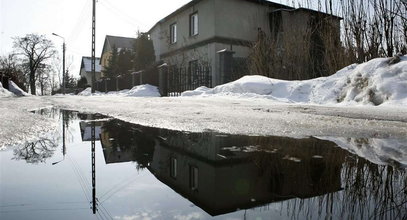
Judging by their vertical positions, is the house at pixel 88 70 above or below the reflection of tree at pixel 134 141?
above

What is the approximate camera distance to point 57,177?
136 cm

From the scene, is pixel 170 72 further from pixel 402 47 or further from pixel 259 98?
pixel 402 47

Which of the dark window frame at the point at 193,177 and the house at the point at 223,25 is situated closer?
the dark window frame at the point at 193,177

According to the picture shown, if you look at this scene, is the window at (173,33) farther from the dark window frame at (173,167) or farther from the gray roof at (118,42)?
the gray roof at (118,42)

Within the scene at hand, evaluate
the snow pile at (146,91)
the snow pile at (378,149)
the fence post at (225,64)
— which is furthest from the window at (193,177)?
the snow pile at (146,91)

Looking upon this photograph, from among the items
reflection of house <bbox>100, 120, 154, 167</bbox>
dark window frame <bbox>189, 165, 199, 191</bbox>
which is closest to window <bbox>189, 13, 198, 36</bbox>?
reflection of house <bbox>100, 120, 154, 167</bbox>

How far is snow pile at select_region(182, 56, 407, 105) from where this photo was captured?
5.28m

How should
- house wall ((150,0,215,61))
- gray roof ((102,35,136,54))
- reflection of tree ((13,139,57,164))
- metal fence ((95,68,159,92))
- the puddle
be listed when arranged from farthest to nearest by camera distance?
Result: gray roof ((102,35,136,54)) < metal fence ((95,68,159,92)) < house wall ((150,0,215,61)) < reflection of tree ((13,139,57,164)) < the puddle

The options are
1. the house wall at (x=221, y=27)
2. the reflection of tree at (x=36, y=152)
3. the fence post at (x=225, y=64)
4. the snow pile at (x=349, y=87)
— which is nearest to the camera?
the reflection of tree at (x=36, y=152)

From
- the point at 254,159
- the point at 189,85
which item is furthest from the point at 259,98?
the point at 189,85

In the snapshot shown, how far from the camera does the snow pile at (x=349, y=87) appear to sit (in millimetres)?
5277

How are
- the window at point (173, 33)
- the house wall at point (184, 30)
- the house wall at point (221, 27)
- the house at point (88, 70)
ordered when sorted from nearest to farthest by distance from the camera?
the house wall at point (221, 27)
the house wall at point (184, 30)
the window at point (173, 33)
the house at point (88, 70)

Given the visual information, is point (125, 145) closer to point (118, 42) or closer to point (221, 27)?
point (221, 27)

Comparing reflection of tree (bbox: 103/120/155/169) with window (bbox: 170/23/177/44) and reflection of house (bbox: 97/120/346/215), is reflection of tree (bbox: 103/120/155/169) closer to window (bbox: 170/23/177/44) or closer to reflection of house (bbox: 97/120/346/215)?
reflection of house (bbox: 97/120/346/215)
